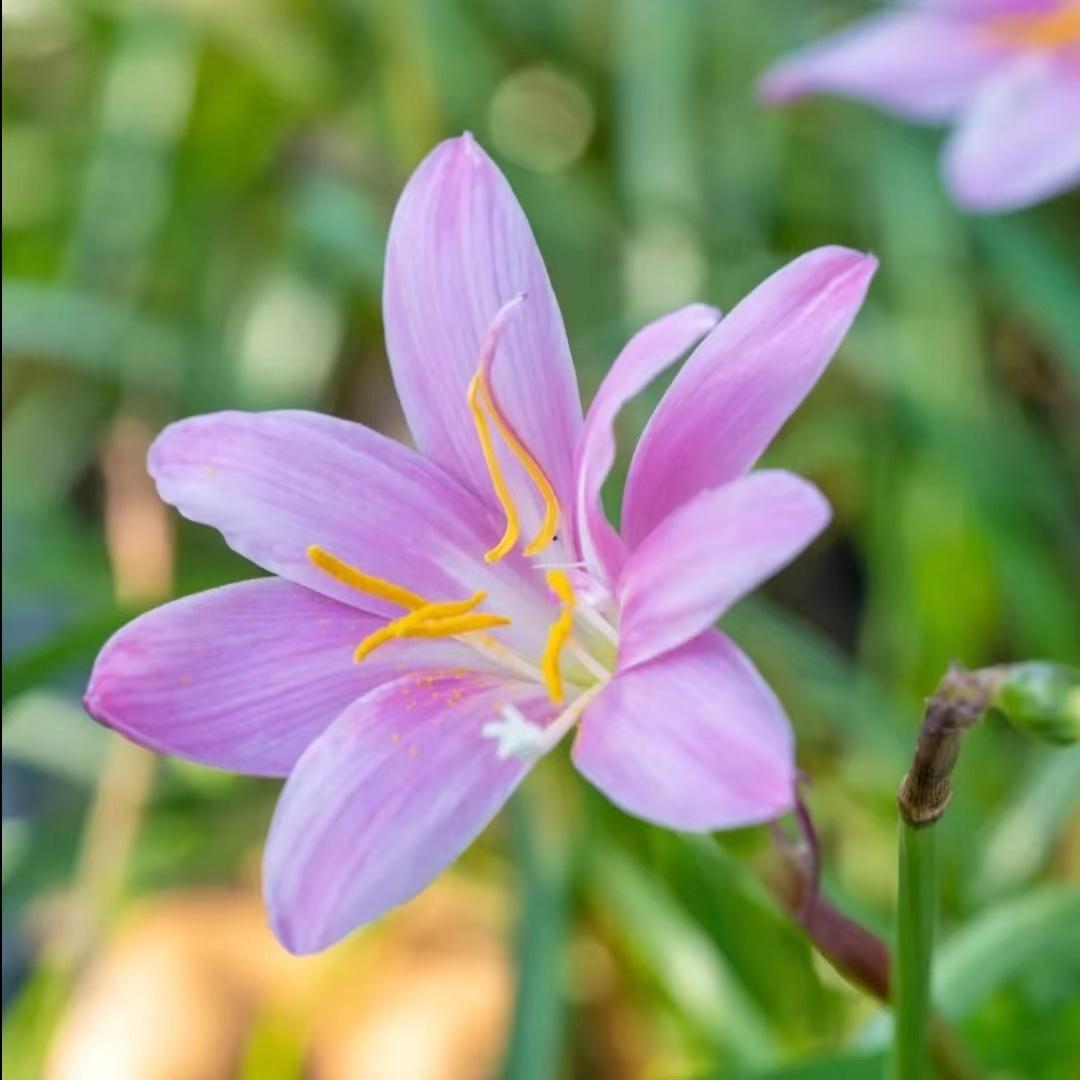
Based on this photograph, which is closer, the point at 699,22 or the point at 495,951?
the point at 495,951

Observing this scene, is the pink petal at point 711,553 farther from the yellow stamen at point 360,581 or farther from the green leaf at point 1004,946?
the green leaf at point 1004,946

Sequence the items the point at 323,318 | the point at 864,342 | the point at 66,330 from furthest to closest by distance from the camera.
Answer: the point at 323,318
the point at 864,342
the point at 66,330

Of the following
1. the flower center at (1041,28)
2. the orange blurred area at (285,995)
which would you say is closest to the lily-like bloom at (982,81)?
the flower center at (1041,28)

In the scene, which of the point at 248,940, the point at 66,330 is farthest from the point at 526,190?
the point at 248,940

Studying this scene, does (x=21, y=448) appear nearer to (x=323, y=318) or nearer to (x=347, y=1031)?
(x=323, y=318)

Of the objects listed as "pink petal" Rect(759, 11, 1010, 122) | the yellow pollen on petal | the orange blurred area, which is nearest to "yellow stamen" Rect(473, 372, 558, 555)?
the yellow pollen on petal
